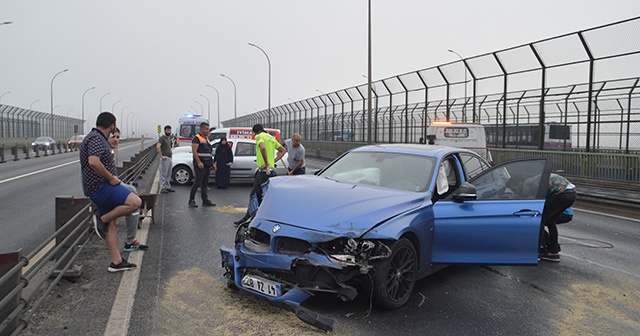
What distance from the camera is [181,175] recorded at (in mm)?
14906

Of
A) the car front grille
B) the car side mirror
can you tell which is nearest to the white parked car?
the car side mirror

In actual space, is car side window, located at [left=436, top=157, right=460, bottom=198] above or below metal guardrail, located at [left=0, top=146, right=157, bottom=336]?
above

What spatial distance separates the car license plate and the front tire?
11.1m

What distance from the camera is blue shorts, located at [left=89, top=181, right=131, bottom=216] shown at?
5078mm

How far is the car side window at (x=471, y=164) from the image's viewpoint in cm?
602

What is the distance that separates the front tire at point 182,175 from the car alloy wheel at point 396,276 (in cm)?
1139

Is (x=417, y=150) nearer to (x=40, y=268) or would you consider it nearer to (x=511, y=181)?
(x=511, y=181)

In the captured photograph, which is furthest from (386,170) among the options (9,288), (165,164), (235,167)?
(235,167)

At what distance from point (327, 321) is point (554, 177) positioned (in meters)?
3.89

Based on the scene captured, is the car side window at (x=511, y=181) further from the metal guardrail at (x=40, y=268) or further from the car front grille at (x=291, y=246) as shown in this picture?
the metal guardrail at (x=40, y=268)

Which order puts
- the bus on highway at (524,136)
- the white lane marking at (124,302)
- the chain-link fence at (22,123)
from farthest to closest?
the chain-link fence at (22,123) → the bus on highway at (524,136) → the white lane marking at (124,302)

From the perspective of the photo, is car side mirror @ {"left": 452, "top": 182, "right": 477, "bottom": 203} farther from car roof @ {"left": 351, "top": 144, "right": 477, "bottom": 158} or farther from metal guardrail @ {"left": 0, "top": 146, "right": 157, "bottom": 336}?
metal guardrail @ {"left": 0, "top": 146, "right": 157, "bottom": 336}

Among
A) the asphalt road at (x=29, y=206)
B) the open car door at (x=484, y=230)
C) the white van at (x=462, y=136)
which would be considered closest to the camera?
the open car door at (x=484, y=230)

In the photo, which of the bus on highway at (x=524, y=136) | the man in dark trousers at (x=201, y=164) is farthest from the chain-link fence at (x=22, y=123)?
the man in dark trousers at (x=201, y=164)
